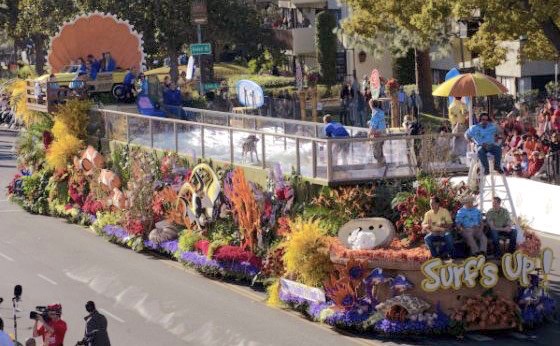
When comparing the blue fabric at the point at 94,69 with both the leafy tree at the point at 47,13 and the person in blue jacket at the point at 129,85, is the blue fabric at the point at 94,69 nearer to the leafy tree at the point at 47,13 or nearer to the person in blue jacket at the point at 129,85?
the person in blue jacket at the point at 129,85

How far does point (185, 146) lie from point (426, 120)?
2108cm

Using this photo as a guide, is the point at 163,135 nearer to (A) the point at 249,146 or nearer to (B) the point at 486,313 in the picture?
(A) the point at 249,146

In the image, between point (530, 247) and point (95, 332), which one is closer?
point (95, 332)

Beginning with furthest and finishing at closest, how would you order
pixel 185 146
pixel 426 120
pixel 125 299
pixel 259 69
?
pixel 259 69
pixel 426 120
pixel 185 146
pixel 125 299

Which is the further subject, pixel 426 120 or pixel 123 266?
pixel 426 120

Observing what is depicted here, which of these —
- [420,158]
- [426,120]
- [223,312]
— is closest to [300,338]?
[223,312]

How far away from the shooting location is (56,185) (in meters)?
35.5

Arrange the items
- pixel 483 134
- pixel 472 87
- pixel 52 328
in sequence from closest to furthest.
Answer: pixel 52 328 < pixel 483 134 < pixel 472 87

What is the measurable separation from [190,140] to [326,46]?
3333 centimetres

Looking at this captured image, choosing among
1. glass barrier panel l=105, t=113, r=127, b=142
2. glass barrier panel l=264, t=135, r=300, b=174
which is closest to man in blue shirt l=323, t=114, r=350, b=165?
glass barrier panel l=264, t=135, r=300, b=174

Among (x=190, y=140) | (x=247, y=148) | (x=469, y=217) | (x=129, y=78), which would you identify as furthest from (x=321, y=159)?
(x=129, y=78)

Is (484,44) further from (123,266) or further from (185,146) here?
(123,266)

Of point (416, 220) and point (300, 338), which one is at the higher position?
point (416, 220)

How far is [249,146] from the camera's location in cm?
2695
